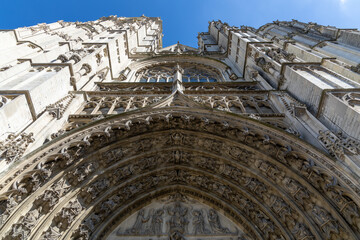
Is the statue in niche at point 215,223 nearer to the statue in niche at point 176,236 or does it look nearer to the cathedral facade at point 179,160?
the cathedral facade at point 179,160

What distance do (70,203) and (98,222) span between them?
3.18 feet

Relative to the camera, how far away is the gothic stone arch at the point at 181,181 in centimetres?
493

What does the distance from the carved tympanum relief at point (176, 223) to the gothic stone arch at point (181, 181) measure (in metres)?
0.04

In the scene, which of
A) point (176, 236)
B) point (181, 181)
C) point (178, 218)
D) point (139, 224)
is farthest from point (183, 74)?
point (176, 236)

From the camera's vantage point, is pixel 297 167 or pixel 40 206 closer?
pixel 40 206

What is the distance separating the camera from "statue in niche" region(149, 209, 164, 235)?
6508 millimetres

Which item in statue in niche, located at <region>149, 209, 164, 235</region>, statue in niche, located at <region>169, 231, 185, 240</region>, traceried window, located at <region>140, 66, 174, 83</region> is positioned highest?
traceried window, located at <region>140, 66, 174, 83</region>

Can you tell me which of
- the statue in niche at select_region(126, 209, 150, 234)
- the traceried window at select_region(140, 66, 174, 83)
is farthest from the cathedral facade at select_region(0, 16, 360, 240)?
the traceried window at select_region(140, 66, 174, 83)

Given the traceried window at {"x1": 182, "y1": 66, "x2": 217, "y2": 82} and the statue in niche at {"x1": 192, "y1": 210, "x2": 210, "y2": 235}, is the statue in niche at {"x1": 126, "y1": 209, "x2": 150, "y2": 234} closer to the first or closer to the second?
the statue in niche at {"x1": 192, "y1": 210, "x2": 210, "y2": 235}

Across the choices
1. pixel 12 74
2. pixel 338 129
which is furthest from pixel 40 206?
pixel 338 129

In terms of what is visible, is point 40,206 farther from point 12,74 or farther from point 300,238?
point 300,238

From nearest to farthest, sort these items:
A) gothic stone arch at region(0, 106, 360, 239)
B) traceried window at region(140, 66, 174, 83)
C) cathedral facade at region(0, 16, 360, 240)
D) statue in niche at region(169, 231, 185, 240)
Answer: gothic stone arch at region(0, 106, 360, 239) < cathedral facade at region(0, 16, 360, 240) < statue in niche at region(169, 231, 185, 240) < traceried window at region(140, 66, 174, 83)

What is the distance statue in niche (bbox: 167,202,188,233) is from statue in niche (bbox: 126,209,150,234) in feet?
2.38

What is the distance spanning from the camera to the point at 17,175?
16.0 feet
